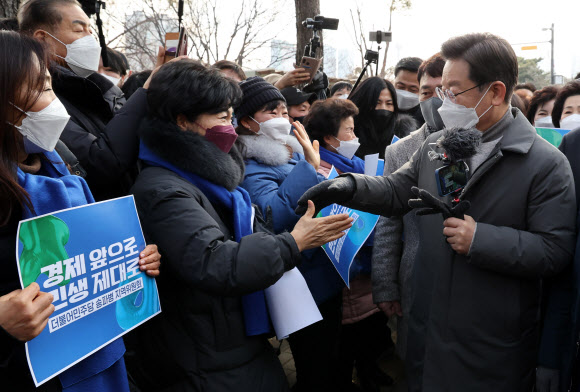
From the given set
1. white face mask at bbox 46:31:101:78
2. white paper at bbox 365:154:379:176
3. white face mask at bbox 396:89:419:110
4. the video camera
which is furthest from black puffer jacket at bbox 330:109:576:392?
the video camera

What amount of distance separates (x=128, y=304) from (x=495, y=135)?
1681 millimetres

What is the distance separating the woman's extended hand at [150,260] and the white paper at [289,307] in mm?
553

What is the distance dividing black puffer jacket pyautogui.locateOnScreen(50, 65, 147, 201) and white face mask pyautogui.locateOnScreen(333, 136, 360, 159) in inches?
59.2

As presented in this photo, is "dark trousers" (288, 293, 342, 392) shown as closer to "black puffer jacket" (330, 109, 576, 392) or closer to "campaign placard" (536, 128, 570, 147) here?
"black puffer jacket" (330, 109, 576, 392)

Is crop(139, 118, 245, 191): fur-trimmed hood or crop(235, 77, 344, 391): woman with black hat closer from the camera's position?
crop(139, 118, 245, 191): fur-trimmed hood

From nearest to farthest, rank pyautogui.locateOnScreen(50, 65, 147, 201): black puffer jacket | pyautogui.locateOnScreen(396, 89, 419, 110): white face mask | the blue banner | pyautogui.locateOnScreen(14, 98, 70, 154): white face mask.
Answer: pyautogui.locateOnScreen(14, 98, 70, 154): white face mask → pyautogui.locateOnScreen(50, 65, 147, 201): black puffer jacket → the blue banner → pyautogui.locateOnScreen(396, 89, 419, 110): white face mask

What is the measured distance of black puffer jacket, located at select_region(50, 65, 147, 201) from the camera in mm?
2162

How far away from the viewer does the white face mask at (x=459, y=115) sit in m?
1.99

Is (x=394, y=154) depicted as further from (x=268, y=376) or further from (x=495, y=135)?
(x=268, y=376)

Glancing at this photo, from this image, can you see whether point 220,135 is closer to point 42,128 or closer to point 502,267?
point 42,128

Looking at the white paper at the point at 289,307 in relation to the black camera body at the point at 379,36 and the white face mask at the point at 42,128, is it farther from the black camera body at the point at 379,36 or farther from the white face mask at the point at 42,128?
the black camera body at the point at 379,36

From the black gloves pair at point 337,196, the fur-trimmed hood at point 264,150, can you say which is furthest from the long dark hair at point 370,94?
the black gloves pair at point 337,196

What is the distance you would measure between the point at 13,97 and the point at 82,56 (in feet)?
4.28

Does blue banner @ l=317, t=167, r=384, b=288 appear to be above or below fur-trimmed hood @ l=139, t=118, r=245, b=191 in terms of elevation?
below
